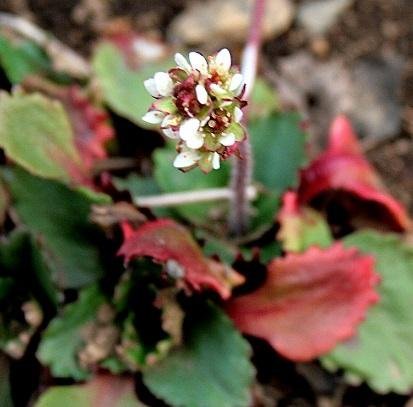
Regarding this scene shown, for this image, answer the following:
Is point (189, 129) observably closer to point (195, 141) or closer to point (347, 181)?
point (195, 141)

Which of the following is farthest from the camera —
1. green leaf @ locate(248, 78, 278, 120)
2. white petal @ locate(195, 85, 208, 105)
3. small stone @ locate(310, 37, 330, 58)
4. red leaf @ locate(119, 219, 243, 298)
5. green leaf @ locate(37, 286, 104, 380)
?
small stone @ locate(310, 37, 330, 58)

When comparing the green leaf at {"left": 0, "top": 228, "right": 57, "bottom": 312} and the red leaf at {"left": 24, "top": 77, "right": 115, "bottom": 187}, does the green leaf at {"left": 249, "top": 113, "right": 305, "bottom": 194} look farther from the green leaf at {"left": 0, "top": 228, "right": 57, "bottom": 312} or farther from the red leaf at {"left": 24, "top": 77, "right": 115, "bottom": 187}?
the green leaf at {"left": 0, "top": 228, "right": 57, "bottom": 312}

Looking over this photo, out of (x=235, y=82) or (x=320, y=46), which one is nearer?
(x=235, y=82)

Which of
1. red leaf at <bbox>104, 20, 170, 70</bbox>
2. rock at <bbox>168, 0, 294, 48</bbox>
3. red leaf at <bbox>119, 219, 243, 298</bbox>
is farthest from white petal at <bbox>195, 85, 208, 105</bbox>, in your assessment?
rock at <bbox>168, 0, 294, 48</bbox>

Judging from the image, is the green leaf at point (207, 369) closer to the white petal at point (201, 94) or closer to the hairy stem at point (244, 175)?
the hairy stem at point (244, 175)

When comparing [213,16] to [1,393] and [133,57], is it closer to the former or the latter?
[133,57]

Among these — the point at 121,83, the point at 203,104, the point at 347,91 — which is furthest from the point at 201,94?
the point at 347,91
